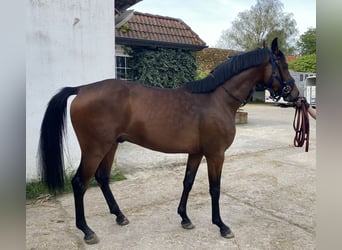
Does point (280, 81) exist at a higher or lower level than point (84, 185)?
higher

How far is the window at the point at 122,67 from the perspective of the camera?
6.55m

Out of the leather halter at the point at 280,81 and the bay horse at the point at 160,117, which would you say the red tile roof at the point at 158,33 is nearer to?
the bay horse at the point at 160,117

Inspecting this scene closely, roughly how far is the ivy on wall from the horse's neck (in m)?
4.49

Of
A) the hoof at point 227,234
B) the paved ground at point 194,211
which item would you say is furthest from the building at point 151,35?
the hoof at point 227,234

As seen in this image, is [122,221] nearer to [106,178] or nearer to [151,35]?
[106,178]

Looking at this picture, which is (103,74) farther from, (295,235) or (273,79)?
(295,235)

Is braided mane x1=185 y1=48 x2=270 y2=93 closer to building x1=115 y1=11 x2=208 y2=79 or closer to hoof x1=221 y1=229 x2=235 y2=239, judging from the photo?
hoof x1=221 y1=229 x2=235 y2=239

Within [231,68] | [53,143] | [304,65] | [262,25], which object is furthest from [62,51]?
[262,25]

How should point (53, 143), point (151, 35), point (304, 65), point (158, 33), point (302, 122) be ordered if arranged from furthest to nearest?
point (304, 65) < point (158, 33) < point (151, 35) < point (302, 122) < point (53, 143)

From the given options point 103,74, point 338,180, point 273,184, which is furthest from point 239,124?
point 338,180

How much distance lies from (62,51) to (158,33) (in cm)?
424

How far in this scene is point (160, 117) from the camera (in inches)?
89.5

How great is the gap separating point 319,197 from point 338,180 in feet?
0.18

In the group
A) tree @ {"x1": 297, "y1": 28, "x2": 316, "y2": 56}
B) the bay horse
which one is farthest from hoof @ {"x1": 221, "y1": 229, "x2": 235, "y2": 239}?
tree @ {"x1": 297, "y1": 28, "x2": 316, "y2": 56}
